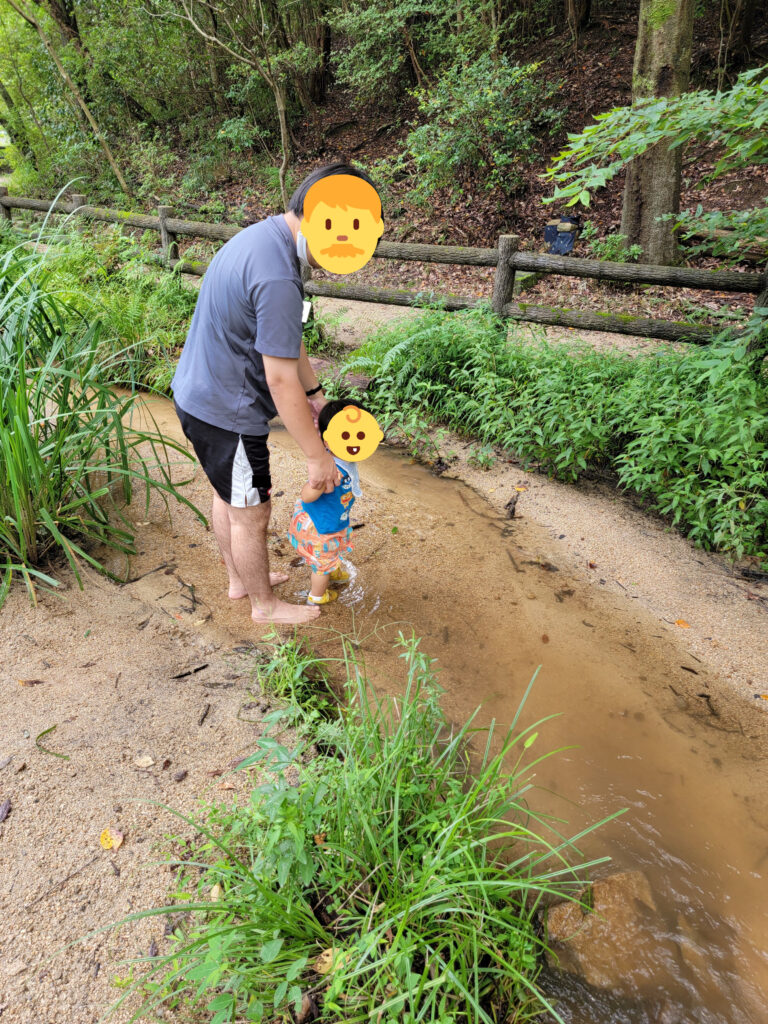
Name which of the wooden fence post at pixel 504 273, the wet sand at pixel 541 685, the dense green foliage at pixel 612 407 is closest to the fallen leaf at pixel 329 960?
the wet sand at pixel 541 685

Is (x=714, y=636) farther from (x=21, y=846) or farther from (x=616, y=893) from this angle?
(x=21, y=846)

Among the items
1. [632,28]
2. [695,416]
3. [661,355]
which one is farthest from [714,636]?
[632,28]

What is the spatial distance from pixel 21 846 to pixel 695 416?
138 inches

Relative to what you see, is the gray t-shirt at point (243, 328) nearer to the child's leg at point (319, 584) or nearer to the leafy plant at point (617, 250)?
the child's leg at point (319, 584)

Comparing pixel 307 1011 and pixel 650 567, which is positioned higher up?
pixel 650 567

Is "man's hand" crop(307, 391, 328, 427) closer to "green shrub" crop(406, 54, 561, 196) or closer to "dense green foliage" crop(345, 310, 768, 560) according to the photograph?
"dense green foliage" crop(345, 310, 768, 560)

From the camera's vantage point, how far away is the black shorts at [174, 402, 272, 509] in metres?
2.26

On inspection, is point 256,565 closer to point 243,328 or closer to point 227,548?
point 227,548

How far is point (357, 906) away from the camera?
1508mm

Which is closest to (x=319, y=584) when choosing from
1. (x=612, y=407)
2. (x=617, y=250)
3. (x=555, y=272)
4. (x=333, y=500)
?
(x=333, y=500)

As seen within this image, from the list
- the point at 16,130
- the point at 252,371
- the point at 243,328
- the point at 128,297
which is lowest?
the point at 252,371

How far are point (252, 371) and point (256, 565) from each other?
810mm

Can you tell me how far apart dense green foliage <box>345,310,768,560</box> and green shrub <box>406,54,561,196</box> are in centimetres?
501

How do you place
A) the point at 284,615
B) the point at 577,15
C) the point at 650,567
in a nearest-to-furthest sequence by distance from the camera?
the point at 284,615, the point at 650,567, the point at 577,15
